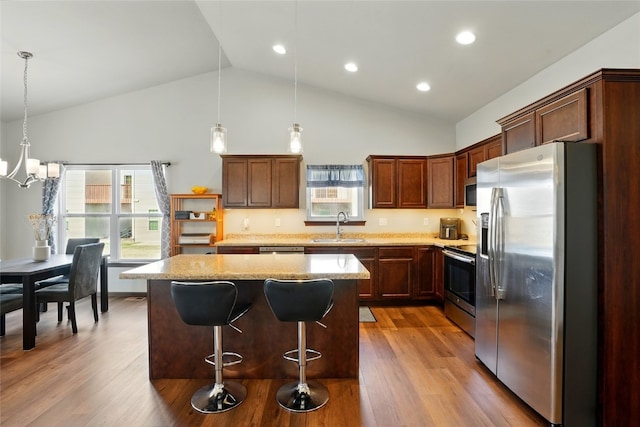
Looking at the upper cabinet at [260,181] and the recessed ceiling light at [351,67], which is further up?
the recessed ceiling light at [351,67]

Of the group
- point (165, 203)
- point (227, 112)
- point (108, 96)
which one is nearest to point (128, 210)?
point (165, 203)

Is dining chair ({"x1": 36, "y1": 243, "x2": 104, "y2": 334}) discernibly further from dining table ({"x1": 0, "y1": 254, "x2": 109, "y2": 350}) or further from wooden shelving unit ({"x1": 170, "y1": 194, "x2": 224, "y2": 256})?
wooden shelving unit ({"x1": 170, "y1": 194, "x2": 224, "y2": 256})

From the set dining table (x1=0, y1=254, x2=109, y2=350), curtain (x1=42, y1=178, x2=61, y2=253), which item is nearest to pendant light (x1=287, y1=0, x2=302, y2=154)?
dining table (x1=0, y1=254, x2=109, y2=350)

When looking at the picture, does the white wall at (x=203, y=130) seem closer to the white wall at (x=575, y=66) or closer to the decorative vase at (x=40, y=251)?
the white wall at (x=575, y=66)

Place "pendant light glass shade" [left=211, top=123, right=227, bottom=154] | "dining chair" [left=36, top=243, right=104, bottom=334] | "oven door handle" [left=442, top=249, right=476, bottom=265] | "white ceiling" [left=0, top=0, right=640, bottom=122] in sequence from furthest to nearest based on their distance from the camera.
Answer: "dining chair" [left=36, top=243, right=104, bottom=334] → "oven door handle" [left=442, top=249, right=476, bottom=265] → "white ceiling" [left=0, top=0, right=640, bottom=122] → "pendant light glass shade" [left=211, top=123, right=227, bottom=154]

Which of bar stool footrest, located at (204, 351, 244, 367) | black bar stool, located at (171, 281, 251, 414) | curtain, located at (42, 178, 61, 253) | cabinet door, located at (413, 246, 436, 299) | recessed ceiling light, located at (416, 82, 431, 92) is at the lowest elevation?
bar stool footrest, located at (204, 351, 244, 367)

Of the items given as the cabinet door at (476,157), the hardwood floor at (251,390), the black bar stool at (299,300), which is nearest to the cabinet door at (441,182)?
the cabinet door at (476,157)

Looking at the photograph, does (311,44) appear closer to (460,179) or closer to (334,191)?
(334,191)

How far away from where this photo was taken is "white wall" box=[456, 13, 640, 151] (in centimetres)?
231

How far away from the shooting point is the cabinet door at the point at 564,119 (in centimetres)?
196

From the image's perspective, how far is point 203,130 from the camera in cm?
504

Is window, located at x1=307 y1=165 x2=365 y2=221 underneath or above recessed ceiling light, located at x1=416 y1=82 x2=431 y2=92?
underneath

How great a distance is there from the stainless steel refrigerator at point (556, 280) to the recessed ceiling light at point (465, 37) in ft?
4.60

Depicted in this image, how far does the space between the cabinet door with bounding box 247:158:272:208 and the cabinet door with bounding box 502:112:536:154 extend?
3.08m
